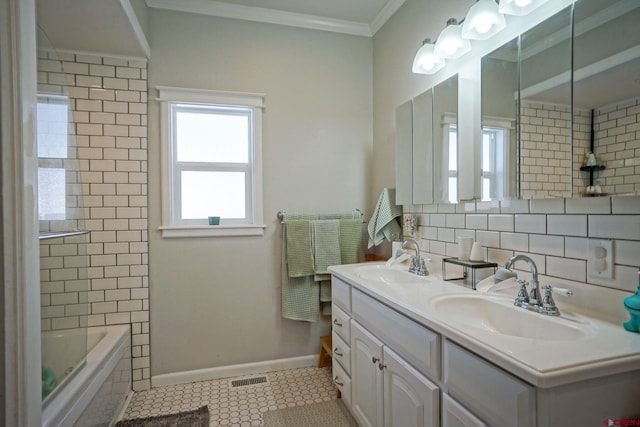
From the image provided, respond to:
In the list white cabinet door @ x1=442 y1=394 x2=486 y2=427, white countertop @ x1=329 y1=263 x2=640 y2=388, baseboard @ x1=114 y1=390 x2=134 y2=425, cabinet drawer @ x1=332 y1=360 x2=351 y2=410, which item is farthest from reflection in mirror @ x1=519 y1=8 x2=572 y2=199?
baseboard @ x1=114 y1=390 x2=134 y2=425

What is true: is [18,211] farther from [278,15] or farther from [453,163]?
[278,15]

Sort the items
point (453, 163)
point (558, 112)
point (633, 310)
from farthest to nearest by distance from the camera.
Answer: point (453, 163), point (558, 112), point (633, 310)

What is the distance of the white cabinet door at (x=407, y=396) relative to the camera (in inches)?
43.1

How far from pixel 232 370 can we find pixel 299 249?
3.43ft

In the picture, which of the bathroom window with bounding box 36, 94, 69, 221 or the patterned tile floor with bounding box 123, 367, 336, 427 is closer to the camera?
the bathroom window with bounding box 36, 94, 69, 221

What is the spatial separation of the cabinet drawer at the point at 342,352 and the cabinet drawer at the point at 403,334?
11.3 inches

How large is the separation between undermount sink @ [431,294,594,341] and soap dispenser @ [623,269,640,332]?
0.31ft

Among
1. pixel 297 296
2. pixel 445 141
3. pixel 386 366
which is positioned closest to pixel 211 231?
pixel 297 296

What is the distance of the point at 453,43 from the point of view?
1611mm

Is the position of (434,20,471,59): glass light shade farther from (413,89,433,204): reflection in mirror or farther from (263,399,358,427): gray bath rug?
(263,399,358,427): gray bath rug

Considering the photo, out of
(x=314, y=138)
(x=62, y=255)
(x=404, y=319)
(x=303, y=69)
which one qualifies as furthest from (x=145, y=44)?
(x=404, y=319)

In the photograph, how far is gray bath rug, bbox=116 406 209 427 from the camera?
1.86 metres

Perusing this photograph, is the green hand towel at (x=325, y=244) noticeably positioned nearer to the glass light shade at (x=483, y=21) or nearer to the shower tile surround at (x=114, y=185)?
the shower tile surround at (x=114, y=185)

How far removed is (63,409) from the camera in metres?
1.27
